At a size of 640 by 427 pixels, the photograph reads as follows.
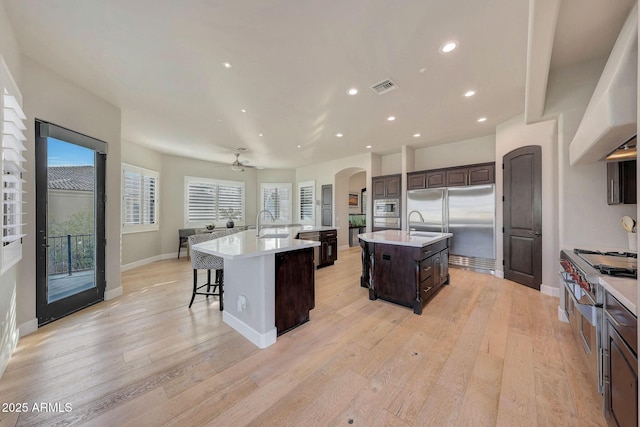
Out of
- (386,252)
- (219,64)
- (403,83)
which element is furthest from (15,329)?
(403,83)

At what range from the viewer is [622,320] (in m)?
1.11

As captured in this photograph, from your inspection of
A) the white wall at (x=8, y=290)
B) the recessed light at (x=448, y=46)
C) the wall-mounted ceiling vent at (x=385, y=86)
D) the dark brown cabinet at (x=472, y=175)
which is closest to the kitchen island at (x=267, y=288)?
the white wall at (x=8, y=290)

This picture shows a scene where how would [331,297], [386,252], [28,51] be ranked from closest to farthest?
1. [28,51]
2. [386,252]
3. [331,297]

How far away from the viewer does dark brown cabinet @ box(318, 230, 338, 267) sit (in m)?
5.07

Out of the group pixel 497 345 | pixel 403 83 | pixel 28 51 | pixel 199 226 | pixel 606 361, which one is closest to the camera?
pixel 606 361

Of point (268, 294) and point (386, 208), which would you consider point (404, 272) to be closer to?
point (268, 294)

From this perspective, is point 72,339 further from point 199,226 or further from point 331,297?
point 199,226

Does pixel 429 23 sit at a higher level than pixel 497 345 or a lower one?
higher

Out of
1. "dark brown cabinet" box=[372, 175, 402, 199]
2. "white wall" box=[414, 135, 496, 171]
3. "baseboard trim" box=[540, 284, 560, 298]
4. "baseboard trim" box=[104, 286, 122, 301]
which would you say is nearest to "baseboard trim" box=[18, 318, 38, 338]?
"baseboard trim" box=[104, 286, 122, 301]

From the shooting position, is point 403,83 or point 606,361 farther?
point 403,83

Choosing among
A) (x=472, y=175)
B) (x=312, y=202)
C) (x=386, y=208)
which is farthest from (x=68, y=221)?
(x=472, y=175)

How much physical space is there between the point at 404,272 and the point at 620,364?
1.84 meters

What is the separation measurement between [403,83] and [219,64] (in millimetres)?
2169

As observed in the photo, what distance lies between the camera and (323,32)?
202cm
